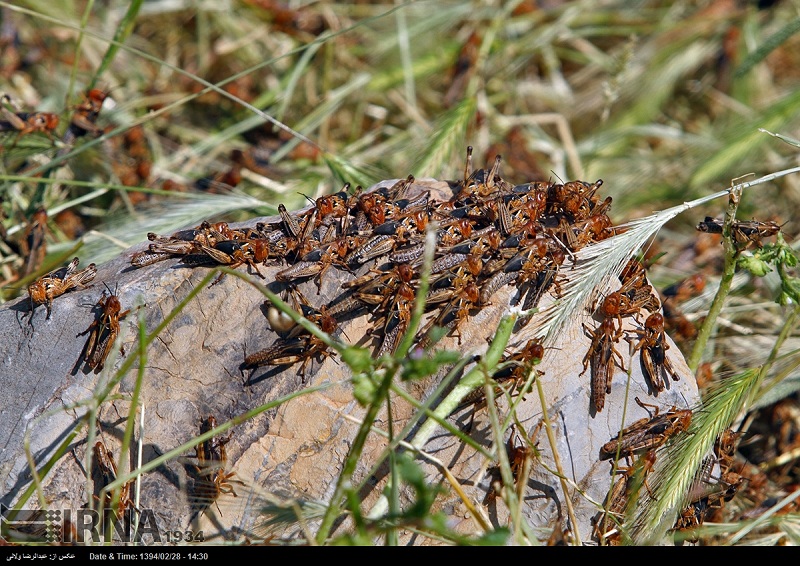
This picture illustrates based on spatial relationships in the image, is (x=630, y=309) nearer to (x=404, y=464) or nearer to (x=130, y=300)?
(x=404, y=464)

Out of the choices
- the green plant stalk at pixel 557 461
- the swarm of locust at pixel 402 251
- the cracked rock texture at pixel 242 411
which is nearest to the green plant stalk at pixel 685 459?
A: the cracked rock texture at pixel 242 411

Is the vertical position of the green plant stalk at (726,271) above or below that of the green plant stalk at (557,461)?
above

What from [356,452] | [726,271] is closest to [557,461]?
[356,452]

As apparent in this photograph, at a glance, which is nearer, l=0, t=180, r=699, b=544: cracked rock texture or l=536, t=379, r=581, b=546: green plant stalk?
l=536, t=379, r=581, b=546: green plant stalk

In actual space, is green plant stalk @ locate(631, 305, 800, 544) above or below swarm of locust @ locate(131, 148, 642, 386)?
below

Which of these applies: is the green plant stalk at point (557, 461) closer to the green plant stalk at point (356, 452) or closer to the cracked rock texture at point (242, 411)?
the cracked rock texture at point (242, 411)

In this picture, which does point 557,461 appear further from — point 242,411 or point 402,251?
point 242,411

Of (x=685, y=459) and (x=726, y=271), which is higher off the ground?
(x=726, y=271)

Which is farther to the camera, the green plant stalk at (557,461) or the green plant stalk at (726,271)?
the green plant stalk at (726,271)

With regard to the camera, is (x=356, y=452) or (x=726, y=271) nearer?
(x=356, y=452)

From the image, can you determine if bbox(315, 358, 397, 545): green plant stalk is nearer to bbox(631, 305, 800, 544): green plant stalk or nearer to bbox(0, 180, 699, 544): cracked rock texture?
bbox(0, 180, 699, 544): cracked rock texture

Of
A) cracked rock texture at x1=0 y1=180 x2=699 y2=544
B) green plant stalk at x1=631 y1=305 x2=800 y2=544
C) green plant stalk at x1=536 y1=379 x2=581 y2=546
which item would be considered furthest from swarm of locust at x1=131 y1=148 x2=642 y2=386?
green plant stalk at x1=631 y1=305 x2=800 y2=544
